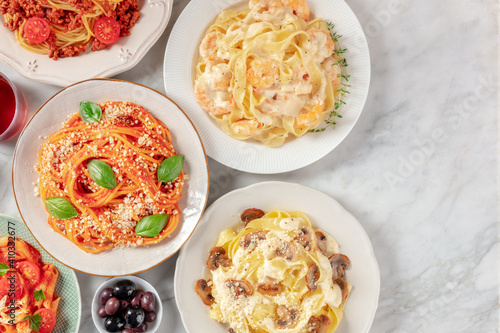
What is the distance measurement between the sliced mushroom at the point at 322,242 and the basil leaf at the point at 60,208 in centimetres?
172

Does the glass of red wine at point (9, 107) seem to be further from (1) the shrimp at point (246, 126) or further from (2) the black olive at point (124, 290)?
(1) the shrimp at point (246, 126)

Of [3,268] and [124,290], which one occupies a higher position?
[3,268]

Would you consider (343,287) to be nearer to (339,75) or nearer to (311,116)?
(311,116)

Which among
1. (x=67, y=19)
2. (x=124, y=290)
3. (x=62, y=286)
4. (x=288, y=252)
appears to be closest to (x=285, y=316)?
(x=288, y=252)

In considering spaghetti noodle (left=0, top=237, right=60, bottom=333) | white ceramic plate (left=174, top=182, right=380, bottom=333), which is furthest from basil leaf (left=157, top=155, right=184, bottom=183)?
spaghetti noodle (left=0, top=237, right=60, bottom=333)

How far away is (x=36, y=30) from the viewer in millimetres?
3109

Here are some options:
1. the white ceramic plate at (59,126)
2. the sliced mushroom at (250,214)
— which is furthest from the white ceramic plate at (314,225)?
the white ceramic plate at (59,126)

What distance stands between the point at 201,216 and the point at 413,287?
1.85 m

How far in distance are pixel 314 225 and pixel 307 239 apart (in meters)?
0.22

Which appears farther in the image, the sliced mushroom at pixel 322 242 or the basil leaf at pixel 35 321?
the sliced mushroom at pixel 322 242

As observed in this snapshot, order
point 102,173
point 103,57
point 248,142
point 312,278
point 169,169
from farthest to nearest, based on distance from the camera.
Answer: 1. point 248,142
2. point 103,57
3. point 312,278
4. point 169,169
5. point 102,173

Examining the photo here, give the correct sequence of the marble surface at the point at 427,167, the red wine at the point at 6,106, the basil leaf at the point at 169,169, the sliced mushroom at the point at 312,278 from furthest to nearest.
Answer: the marble surface at the point at 427,167 < the red wine at the point at 6,106 < the sliced mushroom at the point at 312,278 < the basil leaf at the point at 169,169

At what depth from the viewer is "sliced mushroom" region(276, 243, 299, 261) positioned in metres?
3.13

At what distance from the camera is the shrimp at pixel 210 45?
3217 mm
